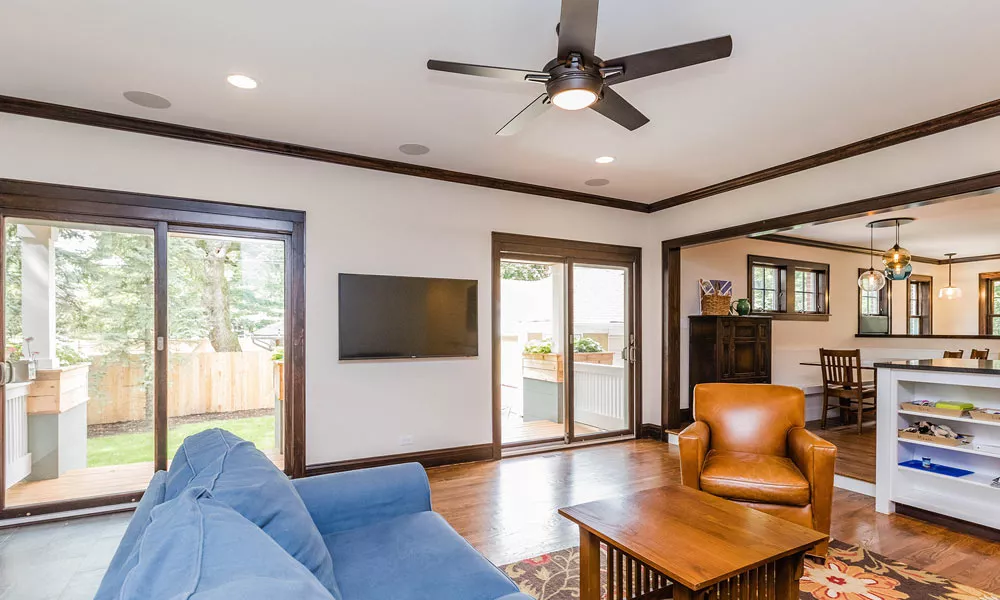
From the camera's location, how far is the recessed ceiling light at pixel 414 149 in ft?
→ 13.4

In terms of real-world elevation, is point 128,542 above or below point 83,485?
above

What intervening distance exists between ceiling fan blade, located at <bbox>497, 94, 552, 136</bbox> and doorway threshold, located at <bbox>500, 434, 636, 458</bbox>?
321 centimetres

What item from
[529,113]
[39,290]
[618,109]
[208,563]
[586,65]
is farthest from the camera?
[39,290]

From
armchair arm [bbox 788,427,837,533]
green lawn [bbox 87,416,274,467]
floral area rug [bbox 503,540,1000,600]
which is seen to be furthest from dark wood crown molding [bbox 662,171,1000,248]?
green lawn [bbox 87,416,274,467]

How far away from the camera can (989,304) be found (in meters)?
9.55

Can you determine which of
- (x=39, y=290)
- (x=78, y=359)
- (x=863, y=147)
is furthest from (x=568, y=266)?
(x=39, y=290)

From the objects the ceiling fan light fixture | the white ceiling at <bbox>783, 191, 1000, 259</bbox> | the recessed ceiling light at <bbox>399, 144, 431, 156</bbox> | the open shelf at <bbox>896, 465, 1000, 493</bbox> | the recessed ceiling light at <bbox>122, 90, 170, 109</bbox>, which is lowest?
the open shelf at <bbox>896, 465, 1000, 493</bbox>

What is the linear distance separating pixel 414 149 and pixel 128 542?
3.41 metres

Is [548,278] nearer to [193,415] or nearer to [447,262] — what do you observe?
[447,262]

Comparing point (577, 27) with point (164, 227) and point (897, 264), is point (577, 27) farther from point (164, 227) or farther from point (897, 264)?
point (897, 264)

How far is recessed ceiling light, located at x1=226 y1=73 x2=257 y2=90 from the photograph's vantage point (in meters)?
2.96

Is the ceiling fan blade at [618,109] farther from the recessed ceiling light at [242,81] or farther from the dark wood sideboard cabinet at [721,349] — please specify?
the dark wood sideboard cabinet at [721,349]

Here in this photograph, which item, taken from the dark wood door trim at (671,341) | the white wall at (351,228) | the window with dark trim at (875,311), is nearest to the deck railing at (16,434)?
the white wall at (351,228)

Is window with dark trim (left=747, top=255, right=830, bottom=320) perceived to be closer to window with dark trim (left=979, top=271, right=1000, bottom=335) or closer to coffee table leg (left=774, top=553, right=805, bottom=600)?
window with dark trim (left=979, top=271, right=1000, bottom=335)
